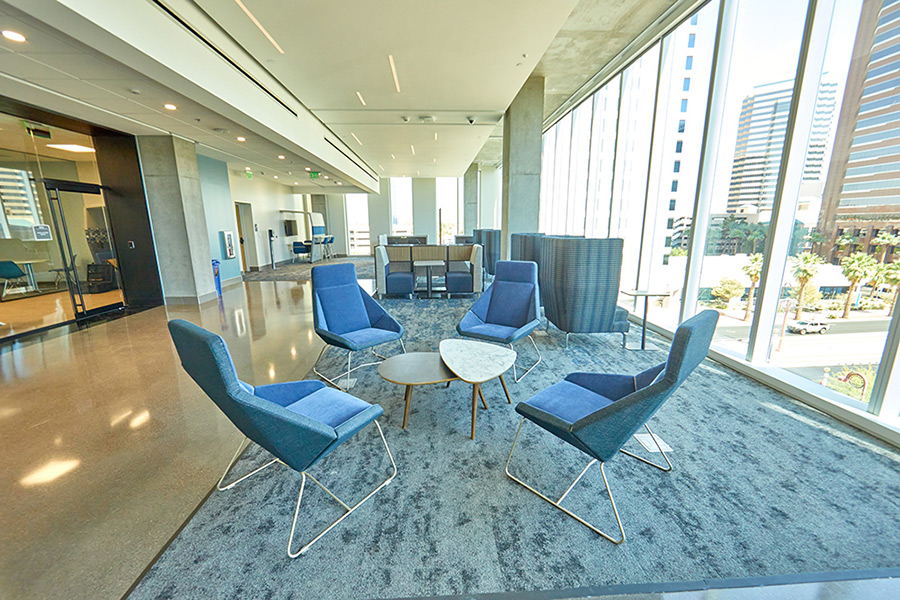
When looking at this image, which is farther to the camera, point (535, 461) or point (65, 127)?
point (65, 127)

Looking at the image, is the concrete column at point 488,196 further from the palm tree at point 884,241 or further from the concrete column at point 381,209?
the palm tree at point 884,241

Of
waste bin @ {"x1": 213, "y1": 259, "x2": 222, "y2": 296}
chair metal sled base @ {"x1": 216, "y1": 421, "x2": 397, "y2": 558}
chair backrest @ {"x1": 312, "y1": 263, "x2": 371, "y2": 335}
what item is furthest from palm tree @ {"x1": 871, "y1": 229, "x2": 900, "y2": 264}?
waste bin @ {"x1": 213, "y1": 259, "x2": 222, "y2": 296}

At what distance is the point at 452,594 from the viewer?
1393 millimetres

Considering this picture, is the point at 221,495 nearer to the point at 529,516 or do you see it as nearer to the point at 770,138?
the point at 529,516

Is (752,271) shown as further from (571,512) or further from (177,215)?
(177,215)

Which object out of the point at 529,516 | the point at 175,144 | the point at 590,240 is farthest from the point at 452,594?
the point at 175,144

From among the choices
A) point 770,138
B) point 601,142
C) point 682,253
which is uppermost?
point 601,142

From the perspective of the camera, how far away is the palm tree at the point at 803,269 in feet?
9.35

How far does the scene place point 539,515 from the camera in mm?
1782

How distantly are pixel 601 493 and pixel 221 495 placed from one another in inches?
84.6

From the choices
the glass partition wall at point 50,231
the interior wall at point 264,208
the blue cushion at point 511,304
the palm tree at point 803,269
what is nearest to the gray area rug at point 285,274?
the interior wall at point 264,208

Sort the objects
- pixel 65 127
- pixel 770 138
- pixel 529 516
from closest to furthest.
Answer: pixel 529 516, pixel 770 138, pixel 65 127

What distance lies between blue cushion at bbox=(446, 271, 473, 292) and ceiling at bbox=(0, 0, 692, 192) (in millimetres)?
2926

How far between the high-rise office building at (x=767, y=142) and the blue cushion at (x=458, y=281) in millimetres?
4095
